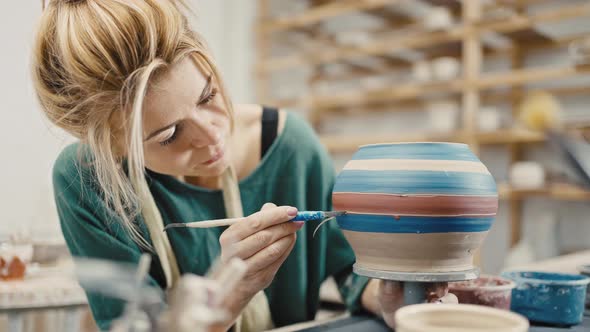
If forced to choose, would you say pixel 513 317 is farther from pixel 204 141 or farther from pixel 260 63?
pixel 260 63

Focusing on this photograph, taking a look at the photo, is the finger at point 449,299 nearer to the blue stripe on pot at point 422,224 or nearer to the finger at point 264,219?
the blue stripe on pot at point 422,224

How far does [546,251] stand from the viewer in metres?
2.91

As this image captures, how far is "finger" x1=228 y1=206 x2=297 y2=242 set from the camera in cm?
70

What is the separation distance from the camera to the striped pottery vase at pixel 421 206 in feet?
2.16

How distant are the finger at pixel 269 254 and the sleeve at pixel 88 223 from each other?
12.8 inches

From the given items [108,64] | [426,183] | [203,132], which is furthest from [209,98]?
[426,183]

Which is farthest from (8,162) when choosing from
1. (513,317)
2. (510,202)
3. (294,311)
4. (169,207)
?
(510,202)

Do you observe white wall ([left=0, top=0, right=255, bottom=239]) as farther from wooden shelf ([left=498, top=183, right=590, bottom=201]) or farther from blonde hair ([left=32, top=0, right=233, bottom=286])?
wooden shelf ([left=498, top=183, right=590, bottom=201])

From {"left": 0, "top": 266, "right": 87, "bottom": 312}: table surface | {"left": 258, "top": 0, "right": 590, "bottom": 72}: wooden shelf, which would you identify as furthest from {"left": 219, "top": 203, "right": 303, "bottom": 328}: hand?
{"left": 258, "top": 0, "right": 590, "bottom": 72}: wooden shelf

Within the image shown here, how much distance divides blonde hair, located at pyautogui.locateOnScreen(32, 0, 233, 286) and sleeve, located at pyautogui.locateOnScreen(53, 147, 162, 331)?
8 cm

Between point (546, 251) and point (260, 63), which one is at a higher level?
point (260, 63)

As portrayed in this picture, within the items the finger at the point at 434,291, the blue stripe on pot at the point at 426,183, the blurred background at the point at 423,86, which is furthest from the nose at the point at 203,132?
the blurred background at the point at 423,86

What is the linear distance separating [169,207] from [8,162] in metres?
1.48

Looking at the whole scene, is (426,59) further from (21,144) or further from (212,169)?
(212,169)
